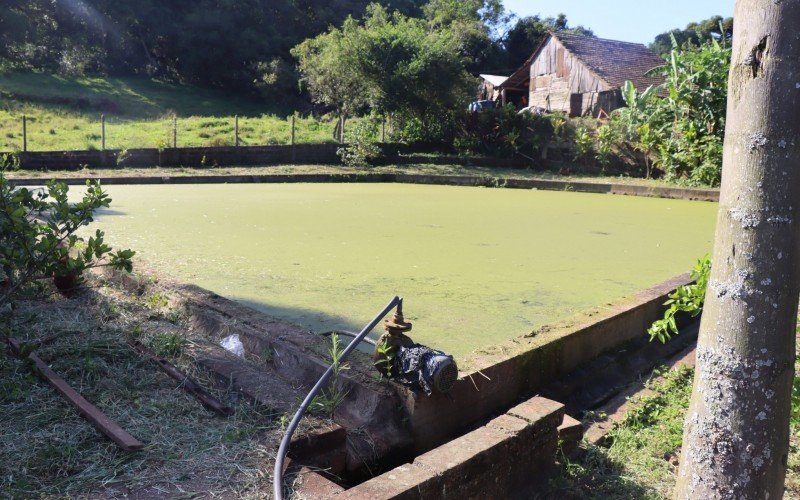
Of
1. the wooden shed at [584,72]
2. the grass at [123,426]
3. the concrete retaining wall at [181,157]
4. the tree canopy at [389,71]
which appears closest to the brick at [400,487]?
the grass at [123,426]

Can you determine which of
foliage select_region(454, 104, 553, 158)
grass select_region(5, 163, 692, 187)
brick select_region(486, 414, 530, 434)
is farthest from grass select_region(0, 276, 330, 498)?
foliage select_region(454, 104, 553, 158)

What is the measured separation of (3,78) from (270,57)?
30.0 feet

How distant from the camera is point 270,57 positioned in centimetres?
2636

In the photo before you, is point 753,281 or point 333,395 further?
point 333,395

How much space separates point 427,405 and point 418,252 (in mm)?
2956

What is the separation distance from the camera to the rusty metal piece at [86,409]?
1.86 meters

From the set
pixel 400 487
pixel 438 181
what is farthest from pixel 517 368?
pixel 438 181

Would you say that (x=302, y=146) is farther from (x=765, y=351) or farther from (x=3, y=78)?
(x=3, y=78)

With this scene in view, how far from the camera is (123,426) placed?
2.00 meters

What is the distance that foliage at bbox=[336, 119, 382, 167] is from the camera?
44.3 ft

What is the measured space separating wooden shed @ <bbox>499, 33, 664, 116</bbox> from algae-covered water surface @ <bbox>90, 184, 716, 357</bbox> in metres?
11.8

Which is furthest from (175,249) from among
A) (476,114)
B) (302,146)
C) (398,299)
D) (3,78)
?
(3,78)

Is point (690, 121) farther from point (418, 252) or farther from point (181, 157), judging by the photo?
point (181, 157)

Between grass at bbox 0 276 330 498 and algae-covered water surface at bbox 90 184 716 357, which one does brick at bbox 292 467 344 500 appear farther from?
algae-covered water surface at bbox 90 184 716 357
